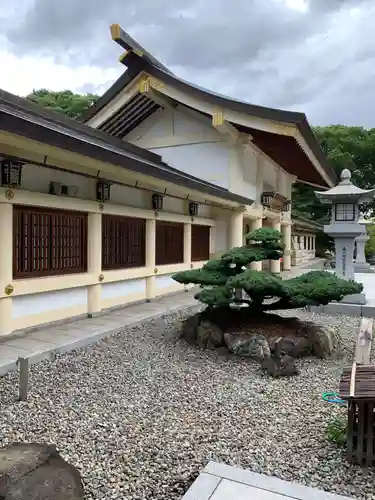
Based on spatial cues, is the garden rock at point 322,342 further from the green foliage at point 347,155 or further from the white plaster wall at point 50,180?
the green foliage at point 347,155

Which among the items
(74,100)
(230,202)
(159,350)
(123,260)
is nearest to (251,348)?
(159,350)

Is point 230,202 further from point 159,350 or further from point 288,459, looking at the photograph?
point 288,459

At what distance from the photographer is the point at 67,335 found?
580 cm

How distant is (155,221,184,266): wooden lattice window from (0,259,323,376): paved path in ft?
5.70

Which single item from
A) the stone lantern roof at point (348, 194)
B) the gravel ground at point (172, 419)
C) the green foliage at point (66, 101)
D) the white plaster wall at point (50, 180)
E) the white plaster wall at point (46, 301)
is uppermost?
the green foliage at point (66, 101)

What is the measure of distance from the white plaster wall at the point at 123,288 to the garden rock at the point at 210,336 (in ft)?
8.32

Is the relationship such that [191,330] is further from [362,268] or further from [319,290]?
[362,268]

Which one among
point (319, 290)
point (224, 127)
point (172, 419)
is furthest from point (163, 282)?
point (172, 419)

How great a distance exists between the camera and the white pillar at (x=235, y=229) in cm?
1258

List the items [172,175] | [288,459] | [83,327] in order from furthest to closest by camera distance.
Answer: [172,175] < [83,327] < [288,459]

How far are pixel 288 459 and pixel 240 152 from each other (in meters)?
10.6

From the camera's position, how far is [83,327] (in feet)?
20.9

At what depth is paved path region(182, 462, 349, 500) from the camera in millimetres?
2295

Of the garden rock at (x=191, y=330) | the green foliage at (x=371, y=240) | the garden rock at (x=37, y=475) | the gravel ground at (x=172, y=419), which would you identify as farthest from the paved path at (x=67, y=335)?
the green foliage at (x=371, y=240)
